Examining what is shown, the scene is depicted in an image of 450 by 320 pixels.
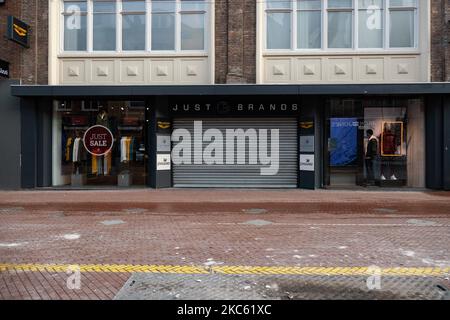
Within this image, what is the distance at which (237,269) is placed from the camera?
6062 mm

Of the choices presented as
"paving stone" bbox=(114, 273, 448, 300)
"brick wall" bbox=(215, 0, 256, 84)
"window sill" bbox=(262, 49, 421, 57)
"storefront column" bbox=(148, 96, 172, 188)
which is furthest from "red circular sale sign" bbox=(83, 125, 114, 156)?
"paving stone" bbox=(114, 273, 448, 300)

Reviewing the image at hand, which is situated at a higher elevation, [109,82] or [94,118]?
[109,82]

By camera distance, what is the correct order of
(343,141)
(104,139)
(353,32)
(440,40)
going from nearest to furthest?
(440,40), (353,32), (343,141), (104,139)

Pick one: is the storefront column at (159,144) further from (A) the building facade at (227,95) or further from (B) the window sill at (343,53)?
(B) the window sill at (343,53)

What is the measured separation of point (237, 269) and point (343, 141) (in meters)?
12.3

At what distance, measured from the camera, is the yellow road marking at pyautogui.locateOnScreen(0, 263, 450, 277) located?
19.3 ft

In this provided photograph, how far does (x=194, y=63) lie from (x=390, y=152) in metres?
8.04

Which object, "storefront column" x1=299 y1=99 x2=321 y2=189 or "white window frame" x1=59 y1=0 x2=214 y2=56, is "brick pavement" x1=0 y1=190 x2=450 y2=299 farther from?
"white window frame" x1=59 y1=0 x2=214 y2=56

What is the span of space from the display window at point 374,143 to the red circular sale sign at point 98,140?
8348 millimetres

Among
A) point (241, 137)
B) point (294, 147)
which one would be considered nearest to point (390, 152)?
point (294, 147)

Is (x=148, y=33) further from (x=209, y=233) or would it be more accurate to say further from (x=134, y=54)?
(x=209, y=233)

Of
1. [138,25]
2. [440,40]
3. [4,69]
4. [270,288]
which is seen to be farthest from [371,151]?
[4,69]
